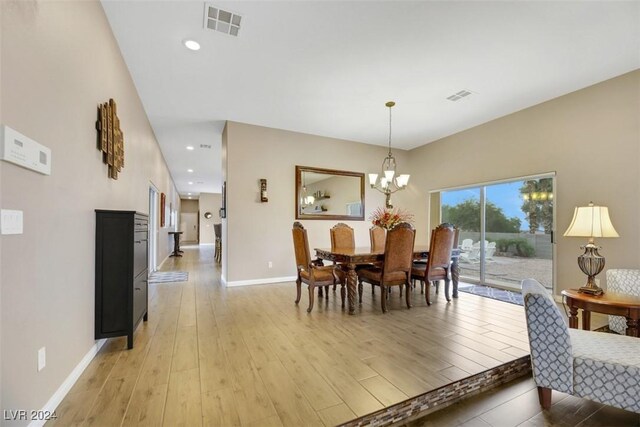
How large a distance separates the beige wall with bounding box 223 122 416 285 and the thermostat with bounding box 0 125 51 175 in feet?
10.7

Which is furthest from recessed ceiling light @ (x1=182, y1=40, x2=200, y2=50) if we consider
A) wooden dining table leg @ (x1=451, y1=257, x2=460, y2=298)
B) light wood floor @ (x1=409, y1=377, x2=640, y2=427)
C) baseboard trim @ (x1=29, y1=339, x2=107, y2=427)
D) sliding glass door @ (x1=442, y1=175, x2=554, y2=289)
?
sliding glass door @ (x1=442, y1=175, x2=554, y2=289)

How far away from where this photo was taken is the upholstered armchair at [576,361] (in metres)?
1.54

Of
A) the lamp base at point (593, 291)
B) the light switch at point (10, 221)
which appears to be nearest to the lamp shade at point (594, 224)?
the lamp base at point (593, 291)

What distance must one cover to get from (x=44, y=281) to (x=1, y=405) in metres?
0.60

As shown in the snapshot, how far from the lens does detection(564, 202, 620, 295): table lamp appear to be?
2.39 meters

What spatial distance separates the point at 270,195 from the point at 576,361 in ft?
14.6

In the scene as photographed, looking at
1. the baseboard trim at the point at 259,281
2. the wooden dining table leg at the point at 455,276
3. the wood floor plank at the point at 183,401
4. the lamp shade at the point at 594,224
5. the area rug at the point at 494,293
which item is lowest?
the area rug at the point at 494,293

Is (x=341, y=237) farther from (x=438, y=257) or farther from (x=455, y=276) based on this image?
(x=455, y=276)

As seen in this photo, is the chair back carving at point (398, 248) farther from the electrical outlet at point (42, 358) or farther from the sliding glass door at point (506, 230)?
the electrical outlet at point (42, 358)

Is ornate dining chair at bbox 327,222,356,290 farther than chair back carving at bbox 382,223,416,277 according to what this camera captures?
Yes

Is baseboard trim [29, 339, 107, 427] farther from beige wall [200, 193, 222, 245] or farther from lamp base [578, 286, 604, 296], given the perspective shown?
beige wall [200, 193, 222, 245]

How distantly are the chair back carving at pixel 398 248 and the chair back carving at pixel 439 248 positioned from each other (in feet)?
1.39

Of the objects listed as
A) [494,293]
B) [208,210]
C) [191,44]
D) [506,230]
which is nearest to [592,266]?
[494,293]

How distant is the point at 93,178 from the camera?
2201mm
